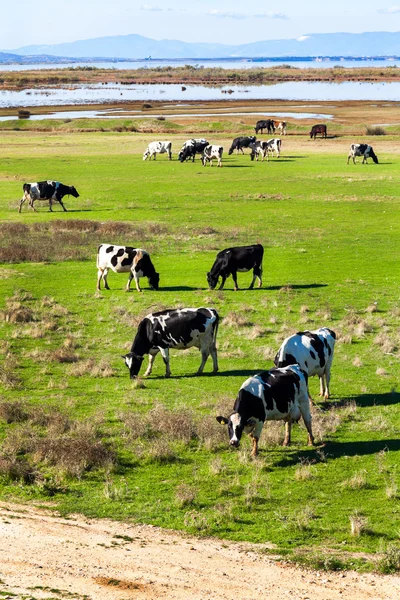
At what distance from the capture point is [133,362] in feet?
67.1

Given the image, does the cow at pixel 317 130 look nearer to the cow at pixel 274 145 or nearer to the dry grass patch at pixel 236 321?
the cow at pixel 274 145

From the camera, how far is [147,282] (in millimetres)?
31203

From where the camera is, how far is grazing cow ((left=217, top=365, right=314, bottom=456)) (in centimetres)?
1497

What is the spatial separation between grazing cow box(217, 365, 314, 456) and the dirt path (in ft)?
9.56

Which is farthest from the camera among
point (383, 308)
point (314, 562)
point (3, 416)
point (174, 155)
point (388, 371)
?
point (174, 155)

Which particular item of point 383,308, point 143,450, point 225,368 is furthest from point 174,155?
point 143,450

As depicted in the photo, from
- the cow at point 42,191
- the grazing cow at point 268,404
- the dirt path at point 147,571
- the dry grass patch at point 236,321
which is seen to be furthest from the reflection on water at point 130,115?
the dirt path at point 147,571

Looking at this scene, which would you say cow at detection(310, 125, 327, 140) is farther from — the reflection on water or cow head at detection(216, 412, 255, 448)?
cow head at detection(216, 412, 255, 448)

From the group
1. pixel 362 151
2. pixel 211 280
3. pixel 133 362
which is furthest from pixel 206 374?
pixel 362 151

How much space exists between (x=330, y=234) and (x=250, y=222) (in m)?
4.79

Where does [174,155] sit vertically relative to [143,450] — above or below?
above

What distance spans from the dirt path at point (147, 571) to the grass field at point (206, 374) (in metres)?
0.55

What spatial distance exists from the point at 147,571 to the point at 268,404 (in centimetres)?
483

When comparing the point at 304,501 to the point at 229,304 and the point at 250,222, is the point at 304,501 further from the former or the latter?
the point at 250,222
